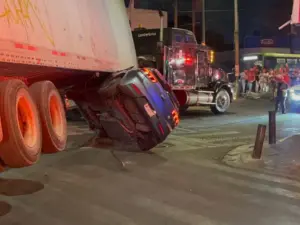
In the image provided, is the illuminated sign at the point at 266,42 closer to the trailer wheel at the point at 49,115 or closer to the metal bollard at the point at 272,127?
the metal bollard at the point at 272,127

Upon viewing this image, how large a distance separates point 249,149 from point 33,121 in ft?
22.7

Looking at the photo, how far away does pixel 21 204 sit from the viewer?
6270mm

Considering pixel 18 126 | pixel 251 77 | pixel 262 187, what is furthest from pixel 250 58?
pixel 18 126

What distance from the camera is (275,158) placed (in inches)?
386

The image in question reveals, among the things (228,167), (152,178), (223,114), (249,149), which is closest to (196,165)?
(228,167)

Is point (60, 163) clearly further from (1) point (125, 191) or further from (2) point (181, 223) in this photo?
(2) point (181, 223)

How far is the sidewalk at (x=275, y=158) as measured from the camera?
29.1 ft

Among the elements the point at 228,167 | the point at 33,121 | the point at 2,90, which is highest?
the point at 2,90

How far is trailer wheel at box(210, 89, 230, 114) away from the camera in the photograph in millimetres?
20562

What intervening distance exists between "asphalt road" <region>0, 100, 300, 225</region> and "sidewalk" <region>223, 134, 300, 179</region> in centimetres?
35

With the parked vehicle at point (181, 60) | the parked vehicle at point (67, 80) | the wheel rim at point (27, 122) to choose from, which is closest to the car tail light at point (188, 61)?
the parked vehicle at point (181, 60)

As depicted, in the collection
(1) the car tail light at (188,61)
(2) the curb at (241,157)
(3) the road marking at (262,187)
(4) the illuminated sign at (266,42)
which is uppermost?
(4) the illuminated sign at (266,42)

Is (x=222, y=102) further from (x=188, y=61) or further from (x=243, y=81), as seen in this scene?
(x=243, y=81)

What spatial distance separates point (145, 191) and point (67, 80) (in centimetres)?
222
